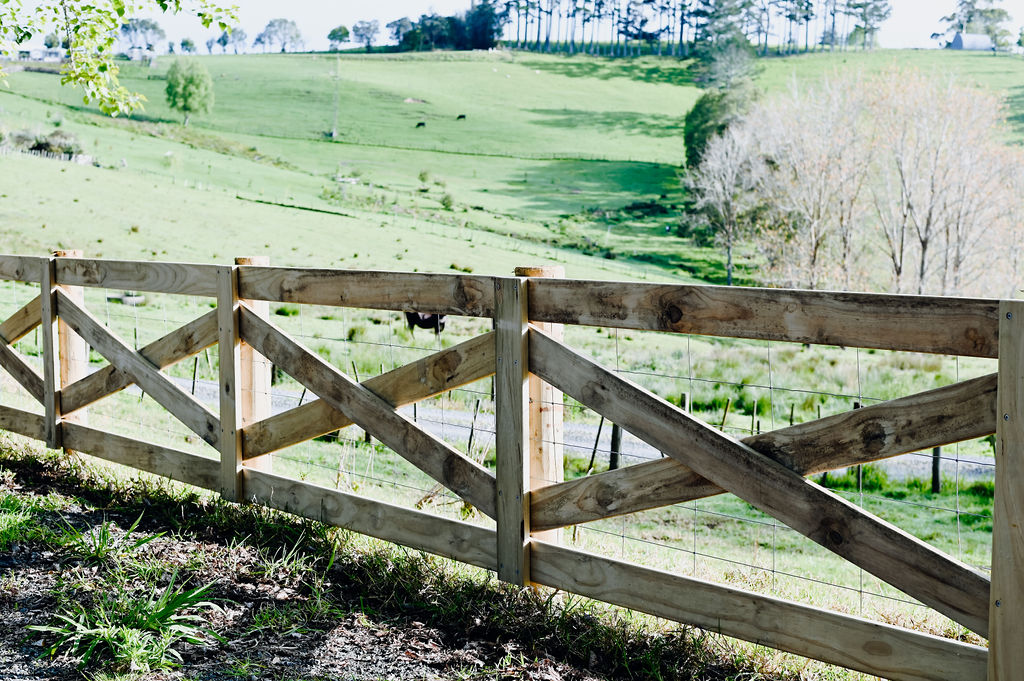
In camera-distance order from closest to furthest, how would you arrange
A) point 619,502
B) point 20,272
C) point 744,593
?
1. point 744,593
2. point 619,502
3. point 20,272

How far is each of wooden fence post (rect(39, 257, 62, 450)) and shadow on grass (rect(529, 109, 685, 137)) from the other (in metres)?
94.8

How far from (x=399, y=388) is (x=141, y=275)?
99.7 inches

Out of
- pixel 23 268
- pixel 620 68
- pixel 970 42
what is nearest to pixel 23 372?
pixel 23 268

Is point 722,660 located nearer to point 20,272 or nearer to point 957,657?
point 957,657

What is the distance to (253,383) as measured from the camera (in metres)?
5.43

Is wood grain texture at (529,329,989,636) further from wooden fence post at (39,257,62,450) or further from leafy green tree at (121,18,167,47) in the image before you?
leafy green tree at (121,18,167,47)

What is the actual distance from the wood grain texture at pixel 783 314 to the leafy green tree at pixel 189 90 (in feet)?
323

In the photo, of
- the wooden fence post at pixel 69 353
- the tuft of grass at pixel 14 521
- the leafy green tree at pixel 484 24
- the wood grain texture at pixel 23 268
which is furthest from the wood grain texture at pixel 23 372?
the leafy green tree at pixel 484 24

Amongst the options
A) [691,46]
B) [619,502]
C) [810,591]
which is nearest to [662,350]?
[810,591]

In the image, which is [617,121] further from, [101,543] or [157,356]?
[101,543]

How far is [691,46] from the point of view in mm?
126625

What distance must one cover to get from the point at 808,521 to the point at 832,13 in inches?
5489

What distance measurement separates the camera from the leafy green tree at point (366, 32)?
5669 inches

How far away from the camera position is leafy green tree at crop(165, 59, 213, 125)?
94.9 m
